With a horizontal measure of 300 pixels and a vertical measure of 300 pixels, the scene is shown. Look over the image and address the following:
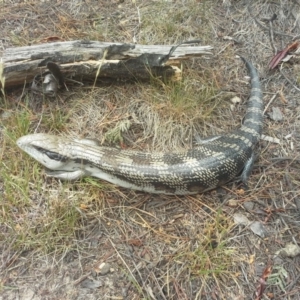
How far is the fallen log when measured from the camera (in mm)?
3805

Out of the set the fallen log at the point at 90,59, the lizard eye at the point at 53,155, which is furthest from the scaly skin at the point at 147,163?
the fallen log at the point at 90,59

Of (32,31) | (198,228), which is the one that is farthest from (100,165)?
(32,31)

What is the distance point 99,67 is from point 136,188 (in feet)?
3.41

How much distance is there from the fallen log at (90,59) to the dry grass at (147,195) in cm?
16

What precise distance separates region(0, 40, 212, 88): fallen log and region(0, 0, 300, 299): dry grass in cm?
16

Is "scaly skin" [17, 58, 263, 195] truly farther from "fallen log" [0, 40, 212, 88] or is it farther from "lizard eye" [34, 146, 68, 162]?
"fallen log" [0, 40, 212, 88]

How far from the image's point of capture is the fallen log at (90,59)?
3.80m

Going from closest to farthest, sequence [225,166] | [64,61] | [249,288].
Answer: [249,288]
[225,166]
[64,61]

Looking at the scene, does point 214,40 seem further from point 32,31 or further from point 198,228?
point 198,228

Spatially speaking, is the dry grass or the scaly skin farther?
the scaly skin

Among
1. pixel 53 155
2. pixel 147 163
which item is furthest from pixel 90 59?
pixel 147 163

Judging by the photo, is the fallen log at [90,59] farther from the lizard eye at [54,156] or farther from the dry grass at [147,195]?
the lizard eye at [54,156]

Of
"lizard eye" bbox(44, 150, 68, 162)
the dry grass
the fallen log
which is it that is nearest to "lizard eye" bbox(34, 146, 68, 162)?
"lizard eye" bbox(44, 150, 68, 162)

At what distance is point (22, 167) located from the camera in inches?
136
